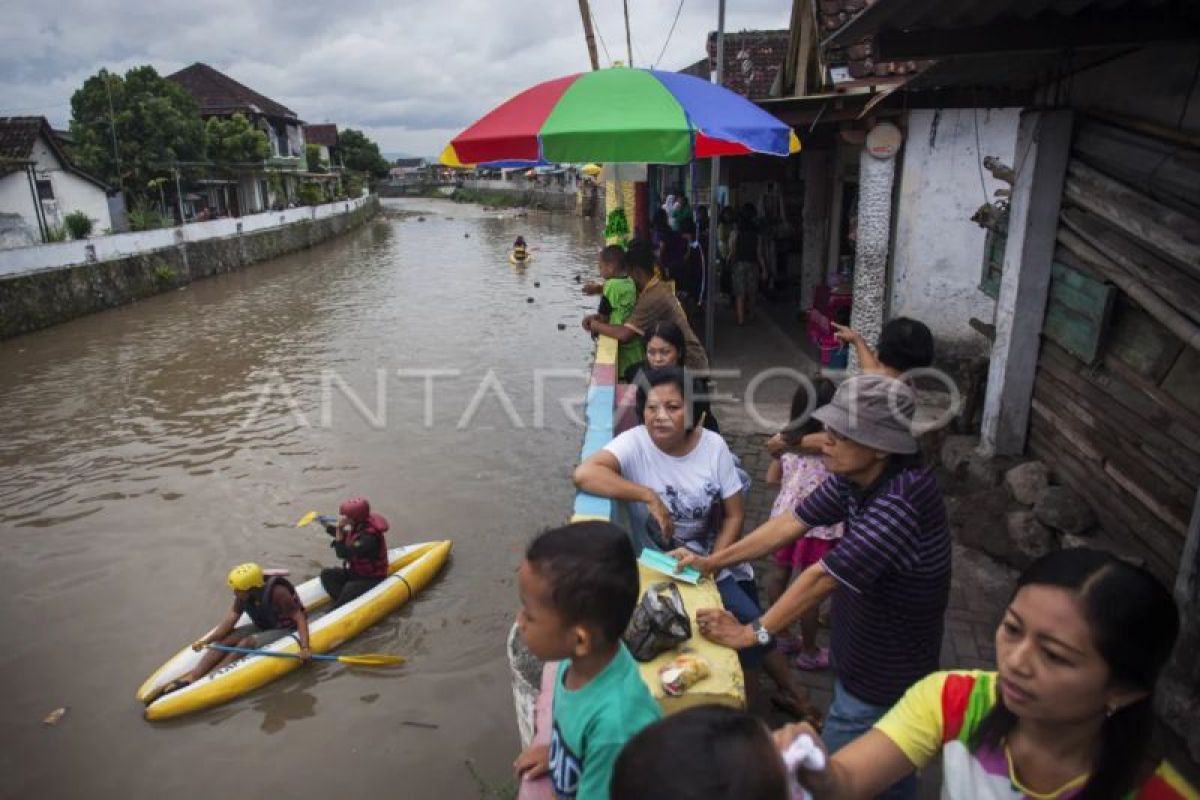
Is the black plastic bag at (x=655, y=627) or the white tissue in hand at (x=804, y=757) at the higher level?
the white tissue in hand at (x=804, y=757)

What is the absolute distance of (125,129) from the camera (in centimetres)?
2689

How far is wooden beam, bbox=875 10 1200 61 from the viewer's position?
123 inches

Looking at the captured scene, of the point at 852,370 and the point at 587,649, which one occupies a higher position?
the point at 587,649

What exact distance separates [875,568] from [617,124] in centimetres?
287

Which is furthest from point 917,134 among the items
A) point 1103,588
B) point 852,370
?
point 1103,588

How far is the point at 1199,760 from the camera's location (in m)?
3.15

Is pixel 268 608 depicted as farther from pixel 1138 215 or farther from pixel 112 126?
pixel 112 126

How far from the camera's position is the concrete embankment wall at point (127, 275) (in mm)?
16891

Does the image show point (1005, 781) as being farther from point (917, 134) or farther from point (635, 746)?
point (917, 134)

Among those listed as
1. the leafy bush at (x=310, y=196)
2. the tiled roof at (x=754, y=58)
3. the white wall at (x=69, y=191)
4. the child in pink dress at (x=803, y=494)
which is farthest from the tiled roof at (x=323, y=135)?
the child in pink dress at (x=803, y=494)

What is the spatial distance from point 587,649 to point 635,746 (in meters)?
0.60

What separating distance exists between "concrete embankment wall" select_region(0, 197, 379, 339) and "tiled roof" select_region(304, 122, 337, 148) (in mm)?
35109

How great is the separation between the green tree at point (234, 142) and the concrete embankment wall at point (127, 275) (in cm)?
375

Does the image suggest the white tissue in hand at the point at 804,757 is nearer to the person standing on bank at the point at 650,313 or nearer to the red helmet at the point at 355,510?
the person standing on bank at the point at 650,313
